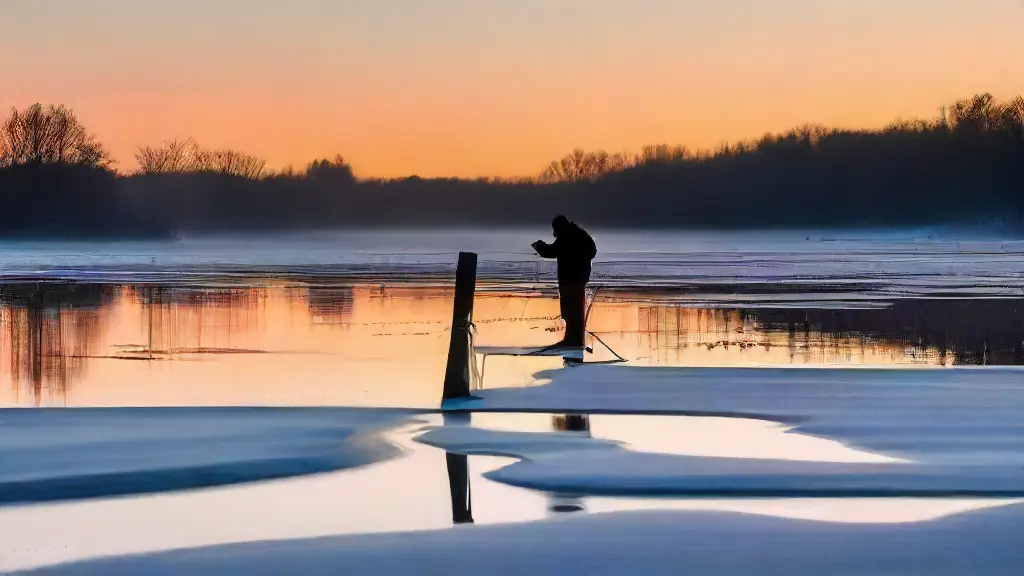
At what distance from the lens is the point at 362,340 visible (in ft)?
63.2

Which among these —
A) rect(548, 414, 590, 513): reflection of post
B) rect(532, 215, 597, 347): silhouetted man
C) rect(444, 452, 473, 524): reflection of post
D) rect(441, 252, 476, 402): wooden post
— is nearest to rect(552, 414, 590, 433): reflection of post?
rect(548, 414, 590, 513): reflection of post

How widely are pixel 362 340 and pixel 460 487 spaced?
11711 millimetres

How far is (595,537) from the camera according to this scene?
20.7ft

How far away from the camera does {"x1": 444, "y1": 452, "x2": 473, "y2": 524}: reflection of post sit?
688 cm

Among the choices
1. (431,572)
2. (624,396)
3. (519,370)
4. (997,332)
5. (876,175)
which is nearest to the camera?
(431,572)

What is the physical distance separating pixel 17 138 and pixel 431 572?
107m

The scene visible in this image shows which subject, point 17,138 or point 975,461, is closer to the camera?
point 975,461

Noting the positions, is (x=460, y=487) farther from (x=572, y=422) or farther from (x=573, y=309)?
(x=573, y=309)

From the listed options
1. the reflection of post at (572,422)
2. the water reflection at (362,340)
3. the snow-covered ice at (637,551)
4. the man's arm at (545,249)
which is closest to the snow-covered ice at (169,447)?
the reflection of post at (572,422)

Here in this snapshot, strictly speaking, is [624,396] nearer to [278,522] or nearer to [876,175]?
[278,522]

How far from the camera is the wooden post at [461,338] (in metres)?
11.5

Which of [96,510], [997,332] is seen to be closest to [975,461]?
[96,510]

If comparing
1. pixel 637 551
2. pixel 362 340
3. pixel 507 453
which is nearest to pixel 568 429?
pixel 507 453

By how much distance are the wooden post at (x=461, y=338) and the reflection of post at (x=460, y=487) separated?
8.59ft
